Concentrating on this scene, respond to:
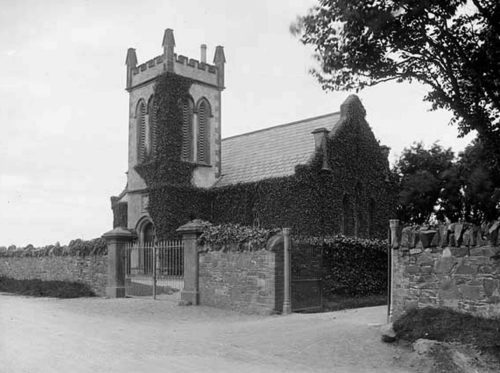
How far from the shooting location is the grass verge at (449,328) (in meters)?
10.1

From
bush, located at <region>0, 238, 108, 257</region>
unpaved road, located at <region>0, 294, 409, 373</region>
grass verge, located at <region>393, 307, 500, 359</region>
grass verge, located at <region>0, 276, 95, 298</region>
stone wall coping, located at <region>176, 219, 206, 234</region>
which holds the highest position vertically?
stone wall coping, located at <region>176, 219, 206, 234</region>

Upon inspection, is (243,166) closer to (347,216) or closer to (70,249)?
(347,216)

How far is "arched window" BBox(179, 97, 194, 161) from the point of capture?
Result: 109ft

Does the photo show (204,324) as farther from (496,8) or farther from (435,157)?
(435,157)

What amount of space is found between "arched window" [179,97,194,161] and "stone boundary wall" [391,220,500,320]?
69.9ft

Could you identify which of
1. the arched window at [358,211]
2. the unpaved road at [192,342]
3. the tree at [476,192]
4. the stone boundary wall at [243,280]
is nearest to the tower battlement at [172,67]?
the arched window at [358,211]

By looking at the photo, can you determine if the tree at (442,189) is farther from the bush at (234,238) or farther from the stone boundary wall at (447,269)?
the stone boundary wall at (447,269)

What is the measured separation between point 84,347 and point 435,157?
112 feet

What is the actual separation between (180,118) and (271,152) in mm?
5233

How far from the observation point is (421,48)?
14.1m

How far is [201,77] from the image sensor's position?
34.2m

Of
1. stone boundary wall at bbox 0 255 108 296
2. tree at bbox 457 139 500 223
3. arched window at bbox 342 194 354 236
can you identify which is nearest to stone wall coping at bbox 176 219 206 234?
stone boundary wall at bbox 0 255 108 296

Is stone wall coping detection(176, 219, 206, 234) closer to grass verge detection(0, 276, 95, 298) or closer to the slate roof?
grass verge detection(0, 276, 95, 298)

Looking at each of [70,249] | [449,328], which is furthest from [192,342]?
[70,249]
